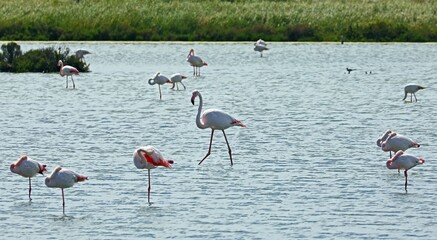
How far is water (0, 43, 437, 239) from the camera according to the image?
10.8m

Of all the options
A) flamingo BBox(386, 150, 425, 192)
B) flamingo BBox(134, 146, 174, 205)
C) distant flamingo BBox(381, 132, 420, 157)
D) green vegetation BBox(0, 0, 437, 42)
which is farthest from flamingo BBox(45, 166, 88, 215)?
green vegetation BBox(0, 0, 437, 42)

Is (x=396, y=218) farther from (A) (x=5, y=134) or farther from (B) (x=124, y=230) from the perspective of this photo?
(A) (x=5, y=134)

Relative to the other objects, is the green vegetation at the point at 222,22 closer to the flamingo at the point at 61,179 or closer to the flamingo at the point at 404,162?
the flamingo at the point at 404,162

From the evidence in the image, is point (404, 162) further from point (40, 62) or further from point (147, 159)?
point (40, 62)

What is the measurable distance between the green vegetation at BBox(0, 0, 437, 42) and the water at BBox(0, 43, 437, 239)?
12.0 metres

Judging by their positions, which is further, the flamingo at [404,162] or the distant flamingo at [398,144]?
Result: the distant flamingo at [398,144]

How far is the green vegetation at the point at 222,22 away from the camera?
41906 millimetres

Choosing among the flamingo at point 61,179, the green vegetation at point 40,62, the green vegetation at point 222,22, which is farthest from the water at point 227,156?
the green vegetation at point 222,22

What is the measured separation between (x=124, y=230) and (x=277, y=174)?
331 centimetres

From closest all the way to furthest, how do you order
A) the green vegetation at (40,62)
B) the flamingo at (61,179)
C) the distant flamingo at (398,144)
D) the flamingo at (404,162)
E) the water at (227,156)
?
the water at (227,156)
the flamingo at (61,179)
the flamingo at (404,162)
the distant flamingo at (398,144)
the green vegetation at (40,62)

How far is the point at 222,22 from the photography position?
4309 centimetres

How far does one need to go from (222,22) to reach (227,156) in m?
28.2

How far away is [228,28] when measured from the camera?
42.6 meters

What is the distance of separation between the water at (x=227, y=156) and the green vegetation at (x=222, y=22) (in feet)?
39.2
